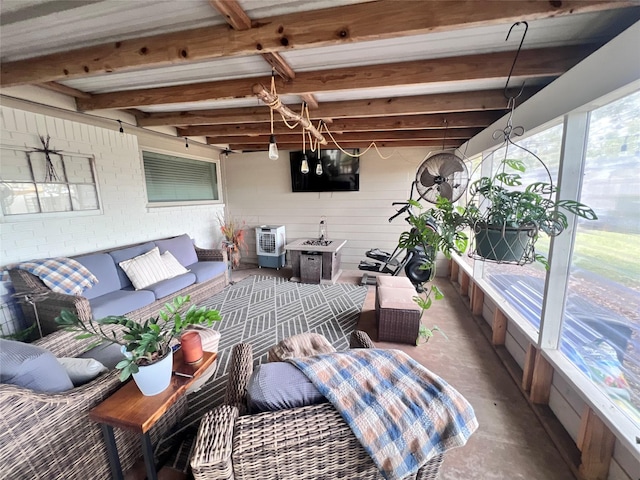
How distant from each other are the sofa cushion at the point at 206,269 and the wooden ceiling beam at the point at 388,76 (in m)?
2.07

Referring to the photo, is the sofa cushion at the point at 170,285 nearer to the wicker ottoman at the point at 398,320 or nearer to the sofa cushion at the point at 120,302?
the sofa cushion at the point at 120,302

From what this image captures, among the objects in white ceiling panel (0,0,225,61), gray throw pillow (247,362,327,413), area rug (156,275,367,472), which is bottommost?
area rug (156,275,367,472)

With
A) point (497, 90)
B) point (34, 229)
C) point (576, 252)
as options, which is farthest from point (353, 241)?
point (34, 229)

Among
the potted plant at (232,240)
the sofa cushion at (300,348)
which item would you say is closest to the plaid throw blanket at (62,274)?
the sofa cushion at (300,348)

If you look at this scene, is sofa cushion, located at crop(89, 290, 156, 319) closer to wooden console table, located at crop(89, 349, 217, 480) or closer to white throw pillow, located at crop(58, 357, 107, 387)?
white throw pillow, located at crop(58, 357, 107, 387)

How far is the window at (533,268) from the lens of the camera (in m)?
1.91

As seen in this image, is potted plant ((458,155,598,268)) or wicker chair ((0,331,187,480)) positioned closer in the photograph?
wicker chair ((0,331,187,480))

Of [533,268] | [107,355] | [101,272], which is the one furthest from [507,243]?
[101,272]

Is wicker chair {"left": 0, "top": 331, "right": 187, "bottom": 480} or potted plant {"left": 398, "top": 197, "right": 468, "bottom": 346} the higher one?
potted plant {"left": 398, "top": 197, "right": 468, "bottom": 346}

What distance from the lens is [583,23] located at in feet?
4.79

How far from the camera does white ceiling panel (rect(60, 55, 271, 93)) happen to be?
2068 millimetres

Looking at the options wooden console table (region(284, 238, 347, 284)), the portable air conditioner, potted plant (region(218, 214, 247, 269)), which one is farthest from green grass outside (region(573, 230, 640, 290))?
potted plant (region(218, 214, 247, 269))

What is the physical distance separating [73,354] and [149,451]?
1134 millimetres

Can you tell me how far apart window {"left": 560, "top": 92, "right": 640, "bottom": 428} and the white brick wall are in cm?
449
